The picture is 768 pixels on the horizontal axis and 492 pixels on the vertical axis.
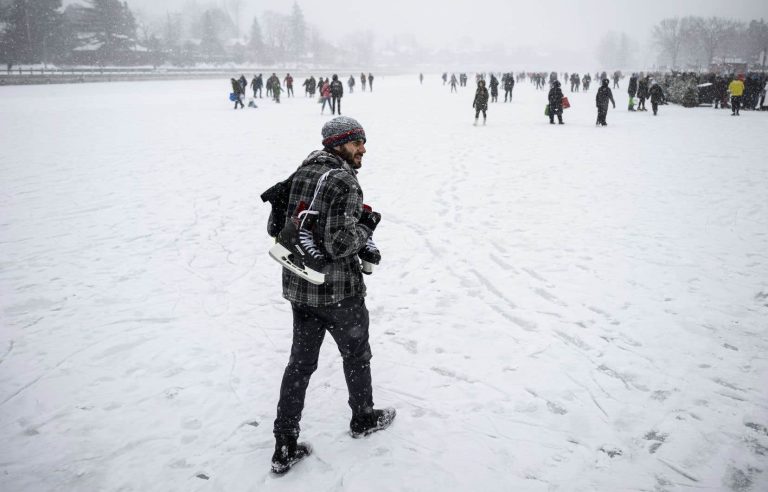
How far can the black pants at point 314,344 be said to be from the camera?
101 inches

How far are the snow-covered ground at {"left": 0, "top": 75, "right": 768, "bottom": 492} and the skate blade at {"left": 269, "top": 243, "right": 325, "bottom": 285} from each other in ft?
4.20

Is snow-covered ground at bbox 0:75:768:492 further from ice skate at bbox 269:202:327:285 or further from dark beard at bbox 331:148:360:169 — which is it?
dark beard at bbox 331:148:360:169

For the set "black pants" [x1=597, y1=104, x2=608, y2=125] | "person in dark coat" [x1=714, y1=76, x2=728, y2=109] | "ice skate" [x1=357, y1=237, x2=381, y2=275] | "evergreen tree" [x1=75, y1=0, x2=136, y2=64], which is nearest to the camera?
"ice skate" [x1=357, y1=237, x2=381, y2=275]

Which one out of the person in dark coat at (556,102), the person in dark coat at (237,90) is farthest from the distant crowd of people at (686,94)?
the person in dark coat at (237,90)

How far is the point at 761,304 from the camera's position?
455 cm

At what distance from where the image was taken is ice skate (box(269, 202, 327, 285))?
7.55 feet

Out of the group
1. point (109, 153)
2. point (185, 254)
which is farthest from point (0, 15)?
point (185, 254)

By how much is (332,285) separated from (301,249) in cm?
29

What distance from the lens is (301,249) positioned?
2312 millimetres

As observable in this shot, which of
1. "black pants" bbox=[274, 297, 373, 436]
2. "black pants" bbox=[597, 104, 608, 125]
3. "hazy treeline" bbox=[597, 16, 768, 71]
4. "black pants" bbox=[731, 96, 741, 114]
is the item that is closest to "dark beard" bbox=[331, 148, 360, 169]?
"black pants" bbox=[274, 297, 373, 436]

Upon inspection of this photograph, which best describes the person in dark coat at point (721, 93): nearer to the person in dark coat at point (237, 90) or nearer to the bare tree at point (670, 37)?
the person in dark coat at point (237, 90)

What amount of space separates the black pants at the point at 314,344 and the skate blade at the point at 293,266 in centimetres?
24

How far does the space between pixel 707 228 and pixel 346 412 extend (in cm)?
617

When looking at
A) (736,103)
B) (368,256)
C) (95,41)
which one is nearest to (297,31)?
(95,41)
